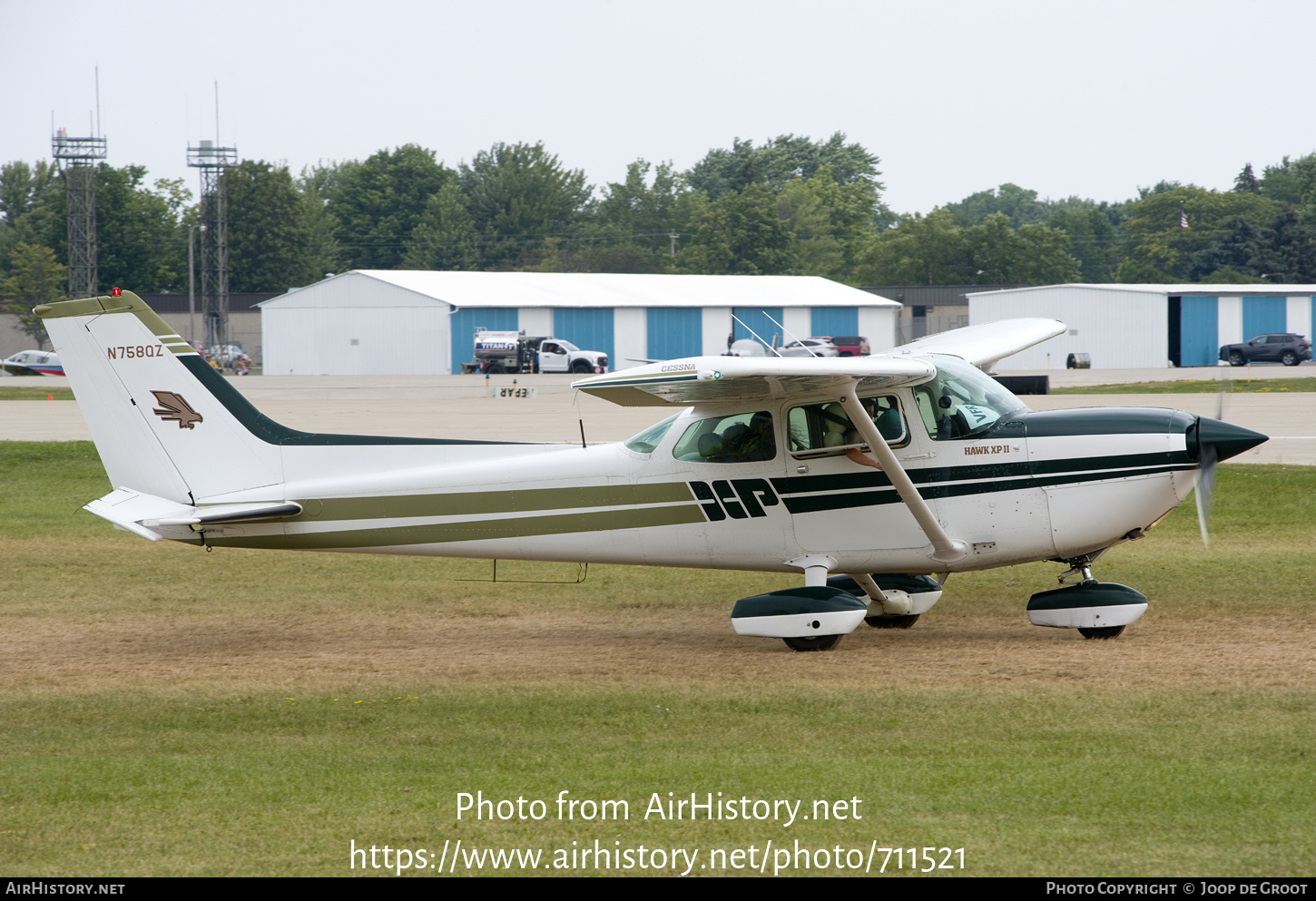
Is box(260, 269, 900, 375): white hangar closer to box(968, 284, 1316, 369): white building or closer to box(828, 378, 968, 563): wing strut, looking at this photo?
box(968, 284, 1316, 369): white building

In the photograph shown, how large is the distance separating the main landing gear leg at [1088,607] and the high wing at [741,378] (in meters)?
2.22

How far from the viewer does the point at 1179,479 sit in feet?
32.1

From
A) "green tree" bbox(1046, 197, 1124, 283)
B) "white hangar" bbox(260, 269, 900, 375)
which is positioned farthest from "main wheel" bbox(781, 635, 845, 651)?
"green tree" bbox(1046, 197, 1124, 283)

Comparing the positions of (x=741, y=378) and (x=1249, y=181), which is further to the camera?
(x=1249, y=181)

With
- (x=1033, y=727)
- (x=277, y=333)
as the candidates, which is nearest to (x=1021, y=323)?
(x=1033, y=727)

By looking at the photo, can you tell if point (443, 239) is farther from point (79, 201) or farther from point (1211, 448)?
point (1211, 448)

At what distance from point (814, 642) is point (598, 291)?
6601 cm

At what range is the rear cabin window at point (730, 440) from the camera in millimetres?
10383

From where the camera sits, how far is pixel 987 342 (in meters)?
13.0

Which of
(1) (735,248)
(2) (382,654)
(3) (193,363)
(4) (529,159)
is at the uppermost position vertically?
(4) (529,159)

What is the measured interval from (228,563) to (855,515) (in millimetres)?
8682

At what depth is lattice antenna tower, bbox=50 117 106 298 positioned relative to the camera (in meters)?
86.5

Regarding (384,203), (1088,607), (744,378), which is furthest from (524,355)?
(384,203)

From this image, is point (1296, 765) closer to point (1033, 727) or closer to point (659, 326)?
point (1033, 727)
